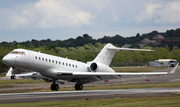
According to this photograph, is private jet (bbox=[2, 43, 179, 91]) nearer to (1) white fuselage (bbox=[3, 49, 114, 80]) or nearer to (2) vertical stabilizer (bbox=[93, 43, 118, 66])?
(1) white fuselage (bbox=[3, 49, 114, 80])

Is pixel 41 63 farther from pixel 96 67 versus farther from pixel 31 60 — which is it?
pixel 96 67

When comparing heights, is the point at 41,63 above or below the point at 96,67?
above

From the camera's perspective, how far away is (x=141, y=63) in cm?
11112

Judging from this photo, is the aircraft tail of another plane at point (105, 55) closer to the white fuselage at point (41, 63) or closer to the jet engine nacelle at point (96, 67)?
the jet engine nacelle at point (96, 67)

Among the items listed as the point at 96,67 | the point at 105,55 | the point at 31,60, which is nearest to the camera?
the point at 31,60

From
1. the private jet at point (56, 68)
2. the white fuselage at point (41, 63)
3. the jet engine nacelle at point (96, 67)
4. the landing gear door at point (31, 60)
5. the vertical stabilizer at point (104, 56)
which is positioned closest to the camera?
the white fuselage at point (41, 63)

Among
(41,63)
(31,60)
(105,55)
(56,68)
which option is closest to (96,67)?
(105,55)

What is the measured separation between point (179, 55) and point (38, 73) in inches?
4145

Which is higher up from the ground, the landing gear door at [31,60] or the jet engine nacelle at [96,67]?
the landing gear door at [31,60]

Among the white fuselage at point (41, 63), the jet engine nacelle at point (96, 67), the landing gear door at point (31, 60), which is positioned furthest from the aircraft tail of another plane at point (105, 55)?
the landing gear door at point (31, 60)

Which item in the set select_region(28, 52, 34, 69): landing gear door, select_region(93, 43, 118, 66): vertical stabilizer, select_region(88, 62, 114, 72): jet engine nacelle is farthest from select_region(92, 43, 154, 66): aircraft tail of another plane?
select_region(28, 52, 34, 69): landing gear door

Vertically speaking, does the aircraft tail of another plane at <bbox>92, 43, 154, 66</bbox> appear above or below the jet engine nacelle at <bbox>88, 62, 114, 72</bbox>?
above

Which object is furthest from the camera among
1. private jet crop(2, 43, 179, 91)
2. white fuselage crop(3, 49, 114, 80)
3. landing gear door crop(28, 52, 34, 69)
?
landing gear door crop(28, 52, 34, 69)

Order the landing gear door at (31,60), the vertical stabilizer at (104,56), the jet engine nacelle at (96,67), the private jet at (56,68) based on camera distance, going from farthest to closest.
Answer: the vertical stabilizer at (104,56)
the jet engine nacelle at (96,67)
the landing gear door at (31,60)
the private jet at (56,68)
